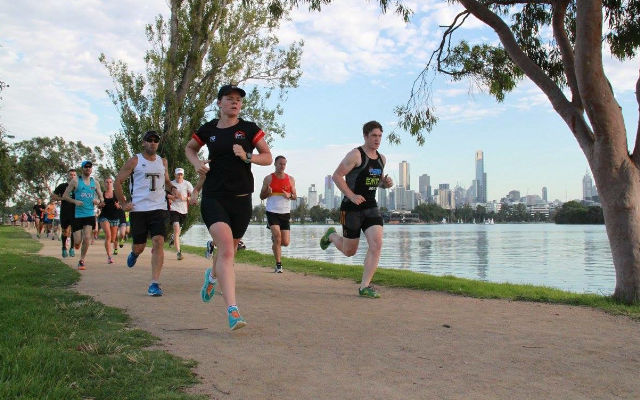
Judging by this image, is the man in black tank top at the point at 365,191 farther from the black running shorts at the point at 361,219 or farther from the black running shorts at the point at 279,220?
the black running shorts at the point at 279,220

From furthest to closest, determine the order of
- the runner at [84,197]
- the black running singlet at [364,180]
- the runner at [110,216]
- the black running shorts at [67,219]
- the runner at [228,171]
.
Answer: the runner at [110,216], the black running shorts at [67,219], the runner at [84,197], the black running singlet at [364,180], the runner at [228,171]

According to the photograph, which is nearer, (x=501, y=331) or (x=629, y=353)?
(x=629, y=353)

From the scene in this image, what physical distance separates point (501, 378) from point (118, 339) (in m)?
2.79

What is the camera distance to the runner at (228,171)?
17.2 feet

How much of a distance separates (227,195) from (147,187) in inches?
110

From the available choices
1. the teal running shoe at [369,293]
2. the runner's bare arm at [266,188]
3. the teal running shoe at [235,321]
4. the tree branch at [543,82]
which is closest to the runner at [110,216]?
the runner's bare arm at [266,188]

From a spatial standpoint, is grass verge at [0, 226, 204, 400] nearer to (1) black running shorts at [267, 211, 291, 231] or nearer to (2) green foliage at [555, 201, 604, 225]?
(1) black running shorts at [267, 211, 291, 231]

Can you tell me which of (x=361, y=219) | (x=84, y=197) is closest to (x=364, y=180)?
(x=361, y=219)

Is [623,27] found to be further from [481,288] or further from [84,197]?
[84,197]

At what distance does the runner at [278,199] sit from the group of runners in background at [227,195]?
0.06ft

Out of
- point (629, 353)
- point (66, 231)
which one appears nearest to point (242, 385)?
point (629, 353)

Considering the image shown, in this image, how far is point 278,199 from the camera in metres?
10.8

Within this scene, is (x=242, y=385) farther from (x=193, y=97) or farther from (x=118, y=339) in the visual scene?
(x=193, y=97)

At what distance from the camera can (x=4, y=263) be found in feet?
33.9
